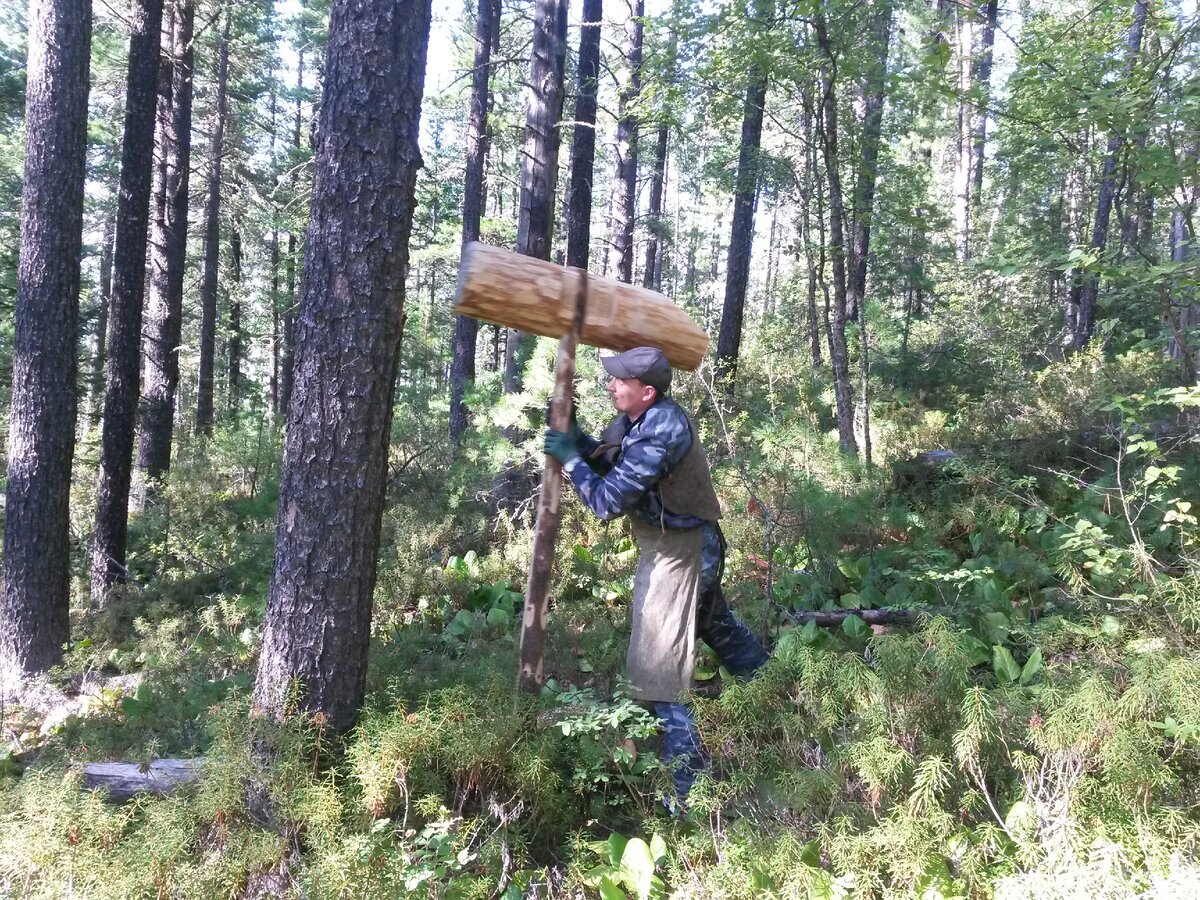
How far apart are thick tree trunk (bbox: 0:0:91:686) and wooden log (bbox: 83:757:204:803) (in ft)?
12.8

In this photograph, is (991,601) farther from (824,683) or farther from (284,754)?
(284,754)

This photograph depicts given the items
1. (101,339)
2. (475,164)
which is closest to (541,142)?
(475,164)

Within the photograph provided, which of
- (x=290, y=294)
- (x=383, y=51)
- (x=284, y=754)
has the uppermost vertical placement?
(x=290, y=294)

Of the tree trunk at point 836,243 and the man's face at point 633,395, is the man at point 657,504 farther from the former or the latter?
the tree trunk at point 836,243

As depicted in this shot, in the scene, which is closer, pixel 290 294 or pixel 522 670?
pixel 522 670

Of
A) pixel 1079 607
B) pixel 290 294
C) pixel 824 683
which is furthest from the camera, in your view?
pixel 290 294

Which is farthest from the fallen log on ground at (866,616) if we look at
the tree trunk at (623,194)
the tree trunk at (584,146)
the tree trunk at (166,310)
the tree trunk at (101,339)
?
the tree trunk at (166,310)

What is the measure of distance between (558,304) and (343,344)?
1.08 m

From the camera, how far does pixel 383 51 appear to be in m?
3.54

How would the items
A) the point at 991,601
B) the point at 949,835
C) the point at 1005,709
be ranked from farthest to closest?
the point at 991,601
the point at 1005,709
the point at 949,835

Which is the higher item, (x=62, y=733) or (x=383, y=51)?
(x=383, y=51)

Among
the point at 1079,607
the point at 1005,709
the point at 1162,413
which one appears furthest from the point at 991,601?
the point at 1162,413

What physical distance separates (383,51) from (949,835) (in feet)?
14.1

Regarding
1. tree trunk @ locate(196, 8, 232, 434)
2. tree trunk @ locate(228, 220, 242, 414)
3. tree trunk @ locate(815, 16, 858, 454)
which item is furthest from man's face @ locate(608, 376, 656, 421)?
tree trunk @ locate(228, 220, 242, 414)
